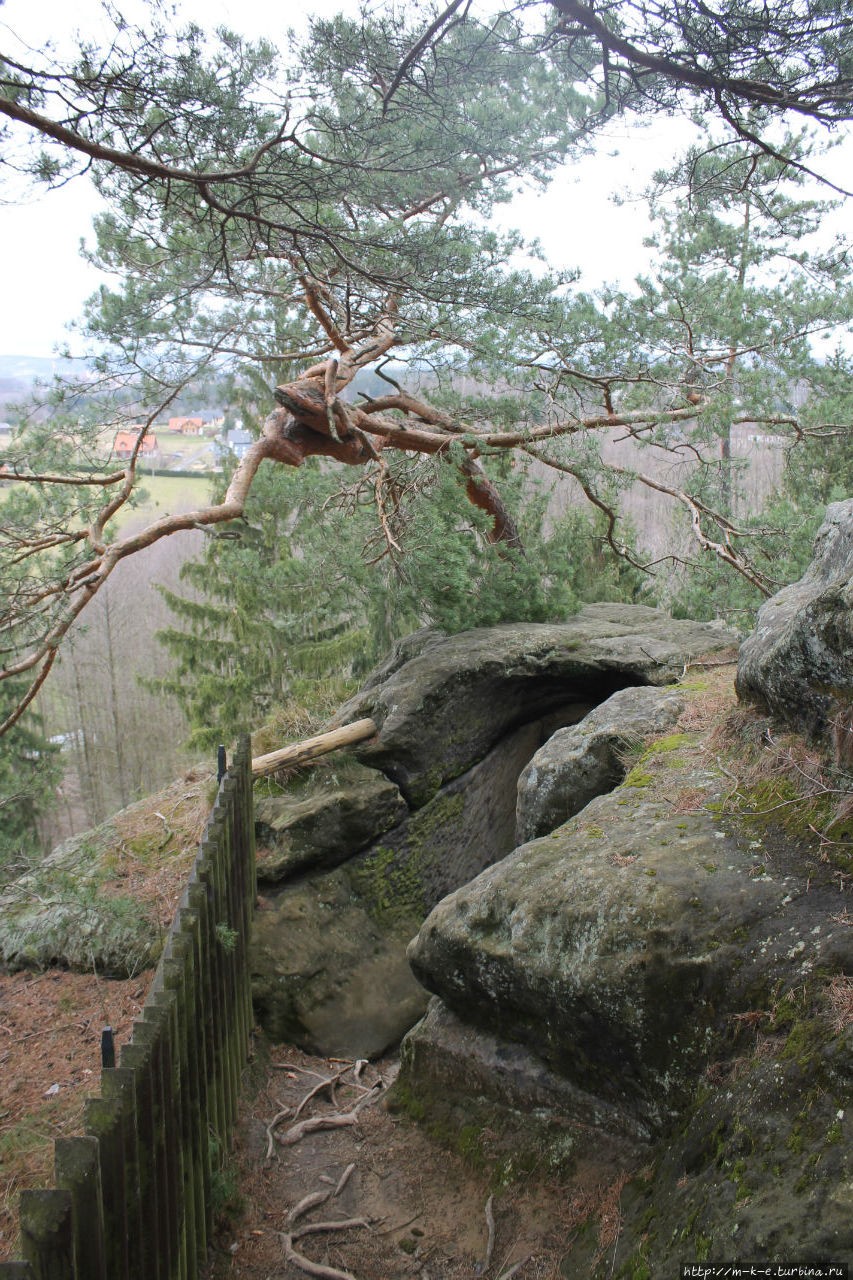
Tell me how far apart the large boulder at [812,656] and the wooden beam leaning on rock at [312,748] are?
3.71 metres

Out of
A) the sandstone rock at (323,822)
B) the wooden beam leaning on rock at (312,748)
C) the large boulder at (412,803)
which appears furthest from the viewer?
the wooden beam leaning on rock at (312,748)

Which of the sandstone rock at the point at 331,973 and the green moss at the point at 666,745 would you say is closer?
the green moss at the point at 666,745

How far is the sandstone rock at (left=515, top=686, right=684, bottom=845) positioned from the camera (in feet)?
19.2

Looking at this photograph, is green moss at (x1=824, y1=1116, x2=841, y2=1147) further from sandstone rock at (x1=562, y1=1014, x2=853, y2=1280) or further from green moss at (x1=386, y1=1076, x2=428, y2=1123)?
green moss at (x1=386, y1=1076, x2=428, y2=1123)

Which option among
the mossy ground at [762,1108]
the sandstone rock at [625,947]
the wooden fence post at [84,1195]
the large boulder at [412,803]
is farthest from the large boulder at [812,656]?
the wooden fence post at [84,1195]

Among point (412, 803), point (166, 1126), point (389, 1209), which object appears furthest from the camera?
point (412, 803)

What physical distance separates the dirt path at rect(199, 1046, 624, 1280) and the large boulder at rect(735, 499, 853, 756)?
2278 millimetres

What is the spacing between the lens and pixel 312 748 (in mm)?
7832

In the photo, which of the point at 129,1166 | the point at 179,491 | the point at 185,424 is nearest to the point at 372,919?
the point at 129,1166

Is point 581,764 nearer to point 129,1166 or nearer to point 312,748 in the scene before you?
point 312,748

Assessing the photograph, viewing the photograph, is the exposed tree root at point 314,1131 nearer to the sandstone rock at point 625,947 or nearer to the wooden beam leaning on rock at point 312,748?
the sandstone rock at point 625,947

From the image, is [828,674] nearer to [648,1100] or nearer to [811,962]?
[811,962]

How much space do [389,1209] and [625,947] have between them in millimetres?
1942

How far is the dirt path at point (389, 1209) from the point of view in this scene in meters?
3.72
